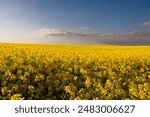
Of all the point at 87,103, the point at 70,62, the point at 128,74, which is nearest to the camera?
the point at 87,103

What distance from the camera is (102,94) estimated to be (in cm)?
1073

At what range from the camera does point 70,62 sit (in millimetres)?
17219

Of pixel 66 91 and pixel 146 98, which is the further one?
pixel 66 91

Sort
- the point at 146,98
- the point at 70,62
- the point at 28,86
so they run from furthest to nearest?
1. the point at 70,62
2. the point at 28,86
3. the point at 146,98

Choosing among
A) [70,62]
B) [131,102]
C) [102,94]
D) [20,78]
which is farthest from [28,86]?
[70,62]

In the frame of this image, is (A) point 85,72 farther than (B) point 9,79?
Yes

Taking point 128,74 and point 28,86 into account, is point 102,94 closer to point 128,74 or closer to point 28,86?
point 28,86

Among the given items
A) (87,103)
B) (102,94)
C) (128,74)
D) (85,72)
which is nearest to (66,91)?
(102,94)

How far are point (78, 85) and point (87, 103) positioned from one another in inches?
152

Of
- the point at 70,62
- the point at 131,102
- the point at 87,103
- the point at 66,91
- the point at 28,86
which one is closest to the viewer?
the point at 87,103

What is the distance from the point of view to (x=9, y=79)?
1212 cm

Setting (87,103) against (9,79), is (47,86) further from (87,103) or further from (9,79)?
(87,103)

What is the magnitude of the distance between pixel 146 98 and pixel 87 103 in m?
2.50

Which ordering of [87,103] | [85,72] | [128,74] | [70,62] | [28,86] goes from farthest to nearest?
[70,62] < [128,74] < [85,72] < [28,86] < [87,103]
